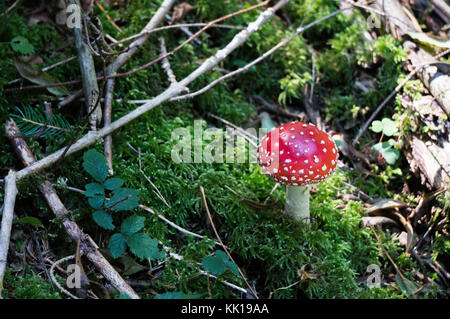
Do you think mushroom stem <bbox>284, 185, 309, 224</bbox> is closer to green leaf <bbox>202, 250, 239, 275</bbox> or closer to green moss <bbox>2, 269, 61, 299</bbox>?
green leaf <bbox>202, 250, 239, 275</bbox>

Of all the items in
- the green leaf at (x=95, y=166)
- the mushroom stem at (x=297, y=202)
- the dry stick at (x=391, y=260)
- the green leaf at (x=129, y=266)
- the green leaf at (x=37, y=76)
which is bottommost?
the dry stick at (x=391, y=260)

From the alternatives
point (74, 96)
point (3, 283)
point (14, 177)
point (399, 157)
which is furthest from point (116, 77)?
point (399, 157)

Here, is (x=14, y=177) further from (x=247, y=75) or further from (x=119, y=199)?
(x=247, y=75)

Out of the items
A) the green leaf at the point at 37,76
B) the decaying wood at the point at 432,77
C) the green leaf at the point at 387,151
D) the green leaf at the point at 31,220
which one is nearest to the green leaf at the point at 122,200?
the green leaf at the point at 31,220

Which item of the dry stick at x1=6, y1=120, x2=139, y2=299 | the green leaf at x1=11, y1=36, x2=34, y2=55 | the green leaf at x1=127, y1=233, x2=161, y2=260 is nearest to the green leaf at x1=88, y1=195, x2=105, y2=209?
the dry stick at x1=6, y1=120, x2=139, y2=299

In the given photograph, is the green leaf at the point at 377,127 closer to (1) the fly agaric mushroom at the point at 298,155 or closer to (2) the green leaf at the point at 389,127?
(2) the green leaf at the point at 389,127
